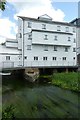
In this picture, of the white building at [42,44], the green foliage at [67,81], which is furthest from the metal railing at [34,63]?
the green foliage at [67,81]

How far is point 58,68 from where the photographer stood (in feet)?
125

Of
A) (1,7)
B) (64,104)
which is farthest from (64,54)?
(1,7)

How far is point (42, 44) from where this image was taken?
129 feet

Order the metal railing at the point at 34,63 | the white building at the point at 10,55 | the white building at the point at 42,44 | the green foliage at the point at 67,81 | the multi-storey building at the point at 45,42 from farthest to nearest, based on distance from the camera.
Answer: the multi-storey building at the point at 45,42 → the white building at the point at 42,44 → the white building at the point at 10,55 → the metal railing at the point at 34,63 → the green foliage at the point at 67,81

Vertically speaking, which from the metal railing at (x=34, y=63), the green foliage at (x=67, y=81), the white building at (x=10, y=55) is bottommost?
the green foliage at (x=67, y=81)

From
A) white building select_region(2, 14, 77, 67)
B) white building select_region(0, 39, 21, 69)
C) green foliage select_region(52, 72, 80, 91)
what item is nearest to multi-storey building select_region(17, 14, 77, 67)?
white building select_region(2, 14, 77, 67)

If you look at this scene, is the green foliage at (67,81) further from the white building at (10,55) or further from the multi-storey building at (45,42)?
the multi-storey building at (45,42)

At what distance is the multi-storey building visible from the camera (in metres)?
38.5

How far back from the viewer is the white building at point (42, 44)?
38.0 m

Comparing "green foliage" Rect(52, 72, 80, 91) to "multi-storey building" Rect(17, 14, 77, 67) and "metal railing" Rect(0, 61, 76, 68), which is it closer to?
"metal railing" Rect(0, 61, 76, 68)

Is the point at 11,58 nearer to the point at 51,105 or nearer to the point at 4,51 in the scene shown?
the point at 4,51

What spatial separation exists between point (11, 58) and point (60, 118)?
2603 centimetres

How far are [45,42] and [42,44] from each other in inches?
30.8

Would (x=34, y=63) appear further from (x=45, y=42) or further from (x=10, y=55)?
(x=10, y=55)
